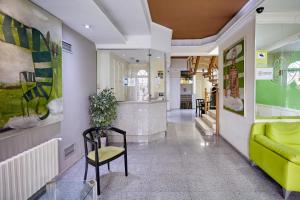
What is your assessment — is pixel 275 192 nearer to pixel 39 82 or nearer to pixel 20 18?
→ pixel 39 82

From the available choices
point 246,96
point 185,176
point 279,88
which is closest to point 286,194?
point 185,176

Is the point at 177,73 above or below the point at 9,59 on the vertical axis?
above

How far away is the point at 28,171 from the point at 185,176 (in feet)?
7.35

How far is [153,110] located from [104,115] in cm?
147

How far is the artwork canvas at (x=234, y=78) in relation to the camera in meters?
4.23

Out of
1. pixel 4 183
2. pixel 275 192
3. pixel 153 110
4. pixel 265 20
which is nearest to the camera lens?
pixel 4 183

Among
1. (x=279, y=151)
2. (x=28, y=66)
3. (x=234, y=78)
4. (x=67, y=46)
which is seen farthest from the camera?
(x=234, y=78)

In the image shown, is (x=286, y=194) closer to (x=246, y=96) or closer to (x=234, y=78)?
(x=246, y=96)

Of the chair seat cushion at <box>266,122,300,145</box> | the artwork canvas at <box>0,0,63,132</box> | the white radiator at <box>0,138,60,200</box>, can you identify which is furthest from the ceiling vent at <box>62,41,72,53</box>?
the chair seat cushion at <box>266,122,300,145</box>

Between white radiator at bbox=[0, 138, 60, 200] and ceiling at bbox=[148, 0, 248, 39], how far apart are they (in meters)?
3.17

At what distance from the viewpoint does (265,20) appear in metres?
3.62

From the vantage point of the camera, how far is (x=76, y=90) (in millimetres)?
4156

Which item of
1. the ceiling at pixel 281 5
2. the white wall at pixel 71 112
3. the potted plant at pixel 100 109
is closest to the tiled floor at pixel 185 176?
the white wall at pixel 71 112

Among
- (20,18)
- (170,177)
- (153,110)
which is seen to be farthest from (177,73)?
(20,18)
